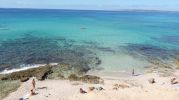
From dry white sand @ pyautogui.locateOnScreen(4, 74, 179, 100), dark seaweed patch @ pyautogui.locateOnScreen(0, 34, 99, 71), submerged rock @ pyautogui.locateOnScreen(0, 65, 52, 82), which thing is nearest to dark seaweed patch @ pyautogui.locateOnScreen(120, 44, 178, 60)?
dark seaweed patch @ pyautogui.locateOnScreen(0, 34, 99, 71)

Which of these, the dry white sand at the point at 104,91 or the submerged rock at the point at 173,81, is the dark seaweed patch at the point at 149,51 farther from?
the dry white sand at the point at 104,91

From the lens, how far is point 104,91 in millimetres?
23094

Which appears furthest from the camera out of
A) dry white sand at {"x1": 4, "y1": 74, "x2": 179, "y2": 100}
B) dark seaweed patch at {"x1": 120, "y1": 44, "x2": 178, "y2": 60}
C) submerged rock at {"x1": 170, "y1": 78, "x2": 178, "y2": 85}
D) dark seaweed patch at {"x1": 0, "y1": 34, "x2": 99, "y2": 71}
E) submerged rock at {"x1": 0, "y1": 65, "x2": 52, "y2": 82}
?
dark seaweed patch at {"x1": 120, "y1": 44, "x2": 178, "y2": 60}

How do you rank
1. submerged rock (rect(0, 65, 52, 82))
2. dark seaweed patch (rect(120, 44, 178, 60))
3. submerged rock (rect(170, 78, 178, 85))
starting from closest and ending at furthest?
1. submerged rock (rect(170, 78, 178, 85))
2. submerged rock (rect(0, 65, 52, 82))
3. dark seaweed patch (rect(120, 44, 178, 60))

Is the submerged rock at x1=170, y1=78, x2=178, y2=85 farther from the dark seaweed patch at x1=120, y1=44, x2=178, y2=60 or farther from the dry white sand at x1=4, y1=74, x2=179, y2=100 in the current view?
the dark seaweed patch at x1=120, y1=44, x2=178, y2=60

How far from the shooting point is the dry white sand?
71.6 feet

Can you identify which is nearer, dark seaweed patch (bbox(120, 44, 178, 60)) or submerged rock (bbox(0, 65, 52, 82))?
submerged rock (bbox(0, 65, 52, 82))

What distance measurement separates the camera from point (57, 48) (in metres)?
45.8

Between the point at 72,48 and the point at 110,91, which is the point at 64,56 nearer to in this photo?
the point at 72,48

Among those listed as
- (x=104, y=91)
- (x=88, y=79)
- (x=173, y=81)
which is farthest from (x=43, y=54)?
(x=173, y=81)

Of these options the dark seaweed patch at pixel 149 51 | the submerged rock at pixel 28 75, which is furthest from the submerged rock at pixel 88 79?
the dark seaweed patch at pixel 149 51

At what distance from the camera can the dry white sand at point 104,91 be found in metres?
21.8

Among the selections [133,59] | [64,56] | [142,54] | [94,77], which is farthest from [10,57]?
[142,54]

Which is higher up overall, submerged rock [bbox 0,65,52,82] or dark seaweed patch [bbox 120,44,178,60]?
submerged rock [bbox 0,65,52,82]
